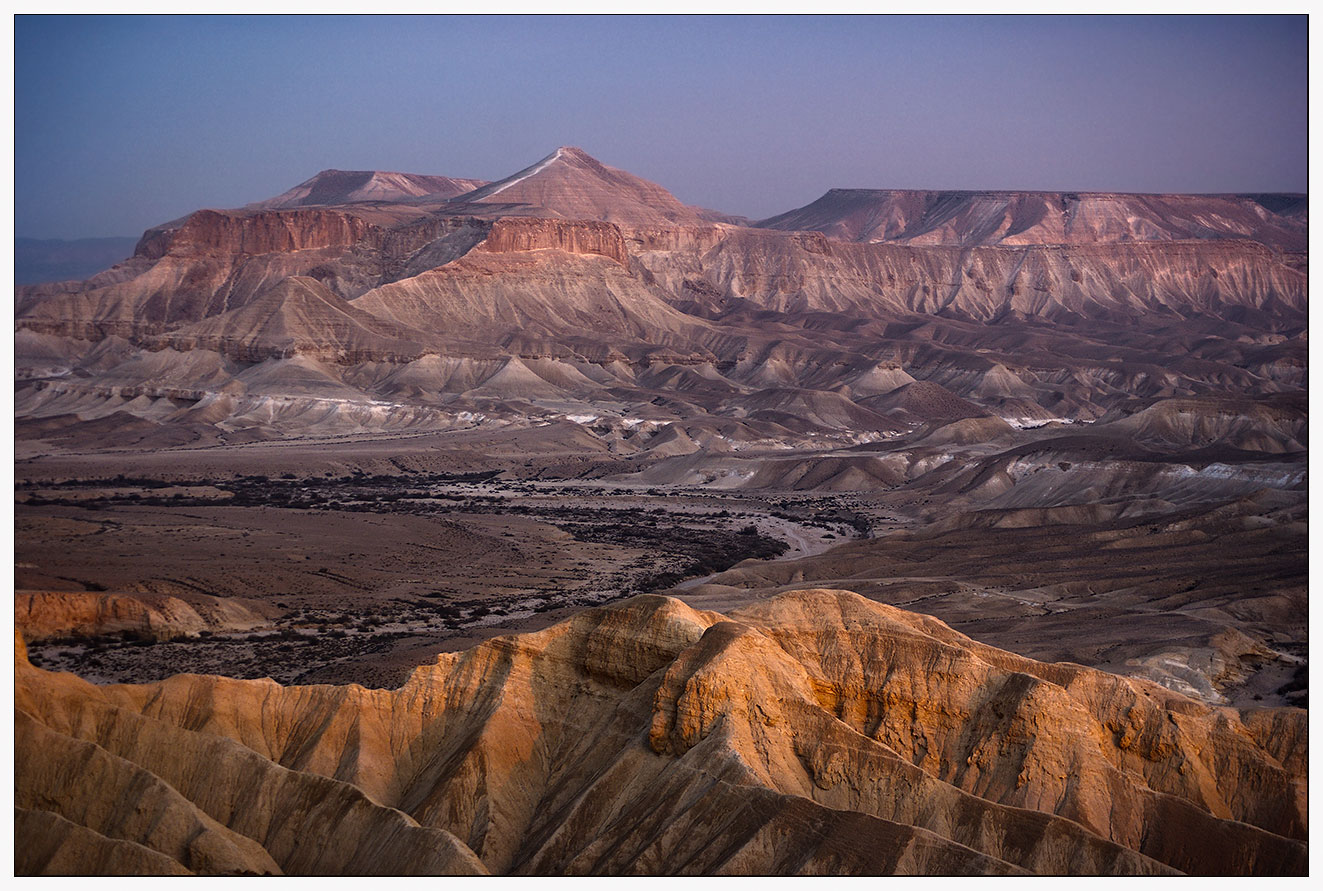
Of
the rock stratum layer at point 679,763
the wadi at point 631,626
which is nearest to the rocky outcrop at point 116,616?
the wadi at point 631,626

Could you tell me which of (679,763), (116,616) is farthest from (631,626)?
(116,616)

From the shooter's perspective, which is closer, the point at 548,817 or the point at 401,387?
the point at 548,817

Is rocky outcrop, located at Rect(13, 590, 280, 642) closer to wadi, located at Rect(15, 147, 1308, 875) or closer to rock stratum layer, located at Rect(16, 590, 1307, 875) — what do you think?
wadi, located at Rect(15, 147, 1308, 875)

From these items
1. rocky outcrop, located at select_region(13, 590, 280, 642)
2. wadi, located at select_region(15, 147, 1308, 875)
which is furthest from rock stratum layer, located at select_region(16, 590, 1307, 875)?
rocky outcrop, located at select_region(13, 590, 280, 642)
